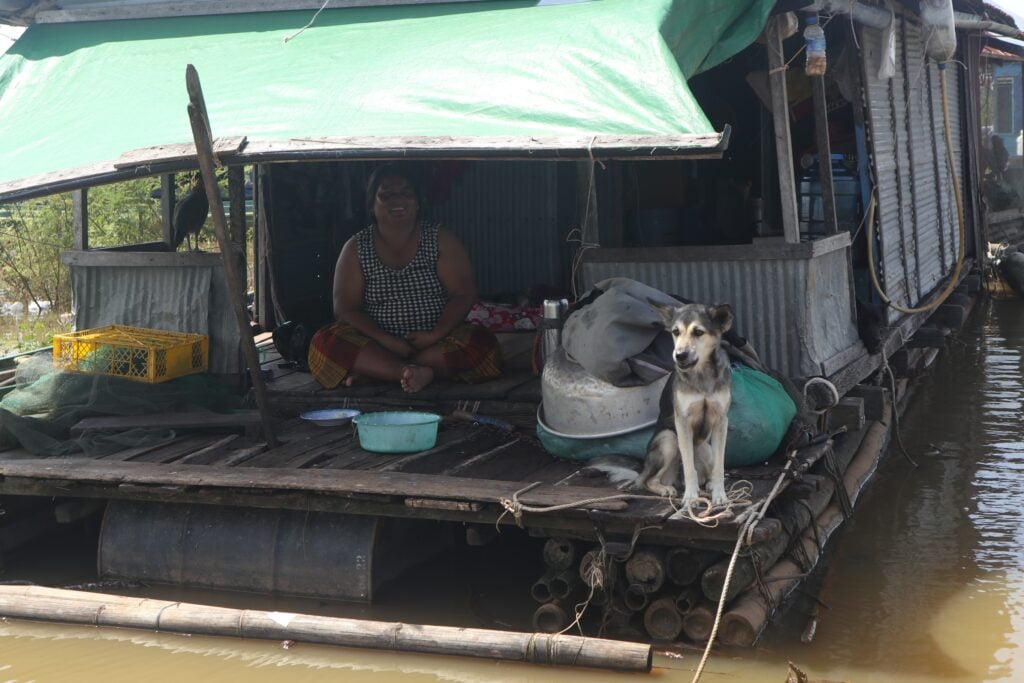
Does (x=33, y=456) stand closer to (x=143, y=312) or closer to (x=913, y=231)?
(x=143, y=312)

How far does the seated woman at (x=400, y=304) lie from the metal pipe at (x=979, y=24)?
5975 millimetres

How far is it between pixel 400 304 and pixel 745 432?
2.70 m

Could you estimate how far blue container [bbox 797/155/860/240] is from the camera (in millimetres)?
8852

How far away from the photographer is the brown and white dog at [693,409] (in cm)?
443

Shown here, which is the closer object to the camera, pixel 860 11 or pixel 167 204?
pixel 860 11

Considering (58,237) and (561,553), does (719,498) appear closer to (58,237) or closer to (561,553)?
(561,553)

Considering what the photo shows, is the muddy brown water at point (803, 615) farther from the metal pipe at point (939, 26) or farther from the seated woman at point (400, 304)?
the metal pipe at point (939, 26)

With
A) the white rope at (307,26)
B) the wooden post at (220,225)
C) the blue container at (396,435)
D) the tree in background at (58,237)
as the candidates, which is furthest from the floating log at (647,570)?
the tree in background at (58,237)

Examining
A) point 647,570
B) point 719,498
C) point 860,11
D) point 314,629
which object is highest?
point 860,11

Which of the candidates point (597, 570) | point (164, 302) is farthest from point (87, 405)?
point (597, 570)

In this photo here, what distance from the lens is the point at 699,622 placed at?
477cm

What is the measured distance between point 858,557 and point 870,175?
3080 millimetres

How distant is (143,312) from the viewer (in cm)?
713

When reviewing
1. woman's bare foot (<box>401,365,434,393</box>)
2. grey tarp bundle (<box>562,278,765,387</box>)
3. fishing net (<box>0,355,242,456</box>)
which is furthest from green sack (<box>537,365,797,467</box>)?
fishing net (<box>0,355,242,456</box>)
